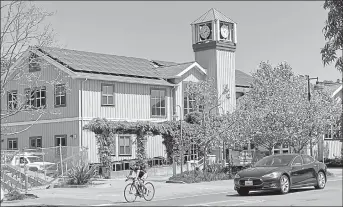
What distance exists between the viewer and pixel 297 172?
2164cm

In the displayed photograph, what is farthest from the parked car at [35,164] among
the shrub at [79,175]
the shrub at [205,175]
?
the shrub at [205,175]

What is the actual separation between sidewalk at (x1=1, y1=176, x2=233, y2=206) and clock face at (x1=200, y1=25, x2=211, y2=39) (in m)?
17.0

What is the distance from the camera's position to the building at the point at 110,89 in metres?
36.8

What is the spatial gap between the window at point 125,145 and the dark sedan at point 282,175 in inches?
667

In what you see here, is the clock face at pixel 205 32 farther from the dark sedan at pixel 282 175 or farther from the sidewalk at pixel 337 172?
the dark sedan at pixel 282 175

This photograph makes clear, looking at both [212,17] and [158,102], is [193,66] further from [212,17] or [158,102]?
[212,17]

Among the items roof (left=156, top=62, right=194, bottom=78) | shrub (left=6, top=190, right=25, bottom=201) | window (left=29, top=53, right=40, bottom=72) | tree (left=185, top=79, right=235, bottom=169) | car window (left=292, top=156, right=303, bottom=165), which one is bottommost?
shrub (left=6, top=190, right=25, bottom=201)

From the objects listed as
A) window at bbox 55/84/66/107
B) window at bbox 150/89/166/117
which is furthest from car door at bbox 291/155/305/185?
window at bbox 150/89/166/117

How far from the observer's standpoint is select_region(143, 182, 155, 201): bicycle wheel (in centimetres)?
2124

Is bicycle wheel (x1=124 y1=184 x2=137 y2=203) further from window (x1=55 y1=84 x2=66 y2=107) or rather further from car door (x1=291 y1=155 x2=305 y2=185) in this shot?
window (x1=55 y1=84 x2=66 y2=107)

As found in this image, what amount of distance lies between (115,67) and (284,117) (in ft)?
40.4

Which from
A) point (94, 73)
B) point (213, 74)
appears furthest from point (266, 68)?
point (94, 73)

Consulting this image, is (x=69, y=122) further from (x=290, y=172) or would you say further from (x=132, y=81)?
(x=290, y=172)

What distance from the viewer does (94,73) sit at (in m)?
37.9
